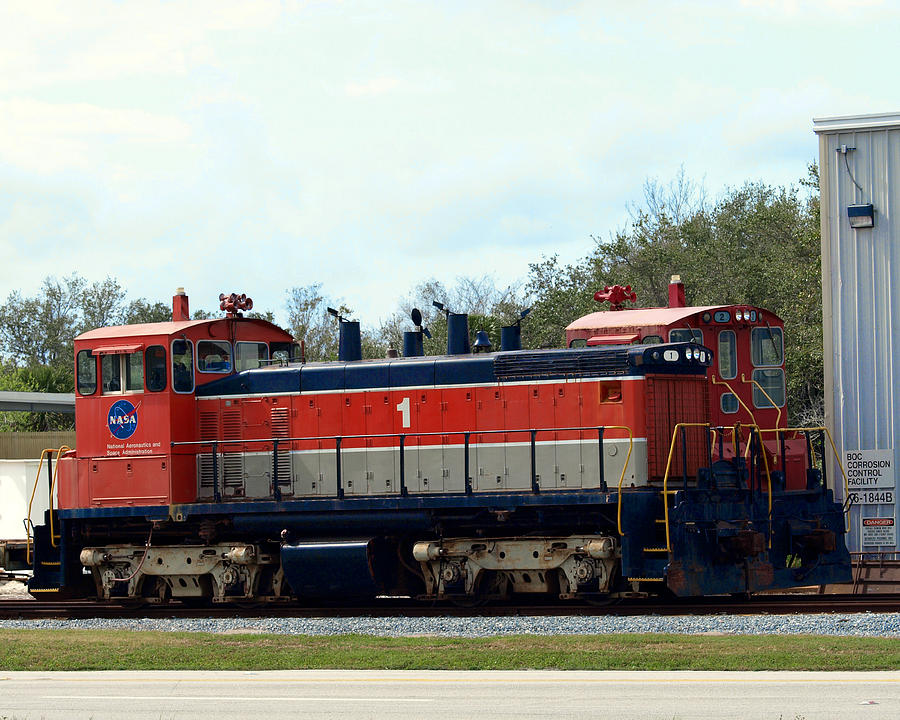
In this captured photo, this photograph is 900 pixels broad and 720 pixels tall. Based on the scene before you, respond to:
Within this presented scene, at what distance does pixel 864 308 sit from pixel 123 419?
11.2m

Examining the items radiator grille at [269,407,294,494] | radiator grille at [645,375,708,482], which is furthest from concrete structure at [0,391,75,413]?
radiator grille at [645,375,708,482]

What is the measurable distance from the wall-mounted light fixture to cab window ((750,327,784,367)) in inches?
84.1

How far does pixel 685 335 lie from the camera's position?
1802cm

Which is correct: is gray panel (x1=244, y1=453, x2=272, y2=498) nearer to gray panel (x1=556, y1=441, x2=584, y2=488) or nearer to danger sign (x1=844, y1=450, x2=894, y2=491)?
gray panel (x1=556, y1=441, x2=584, y2=488)

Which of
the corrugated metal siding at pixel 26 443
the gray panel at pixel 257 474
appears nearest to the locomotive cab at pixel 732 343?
the gray panel at pixel 257 474

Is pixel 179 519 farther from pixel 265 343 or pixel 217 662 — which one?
pixel 217 662

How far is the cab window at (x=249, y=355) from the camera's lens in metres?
17.6

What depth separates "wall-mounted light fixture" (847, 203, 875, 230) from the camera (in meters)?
18.7

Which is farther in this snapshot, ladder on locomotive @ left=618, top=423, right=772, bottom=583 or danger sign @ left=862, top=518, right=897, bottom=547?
danger sign @ left=862, top=518, right=897, bottom=547

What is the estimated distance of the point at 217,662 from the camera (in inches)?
449

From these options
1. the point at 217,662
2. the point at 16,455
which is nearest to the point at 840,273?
the point at 217,662

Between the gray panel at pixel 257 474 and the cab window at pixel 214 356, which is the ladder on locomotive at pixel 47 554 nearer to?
the cab window at pixel 214 356

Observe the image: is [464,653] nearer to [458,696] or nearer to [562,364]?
[458,696]

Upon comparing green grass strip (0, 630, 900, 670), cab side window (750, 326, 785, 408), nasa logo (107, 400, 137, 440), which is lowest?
green grass strip (0, 630, 900, 670)
